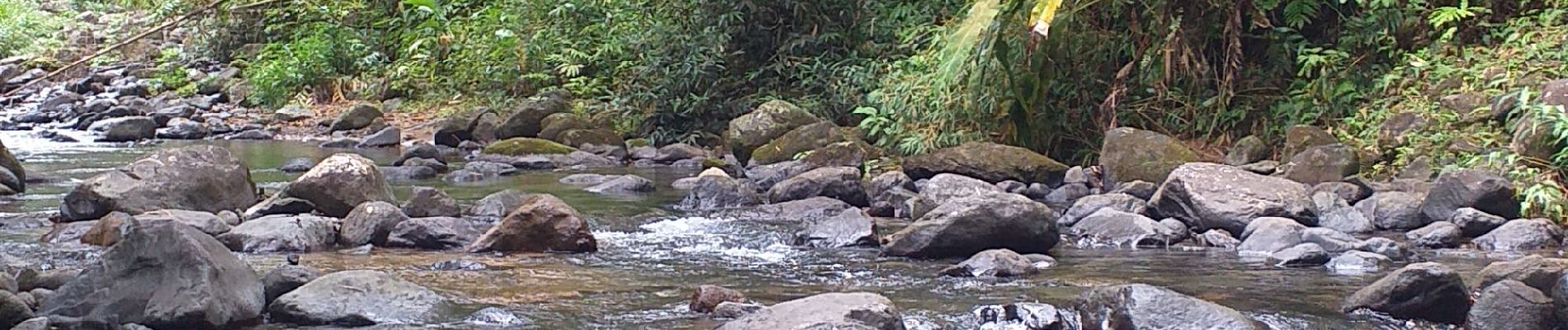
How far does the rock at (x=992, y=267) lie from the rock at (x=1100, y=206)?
70.8 inches

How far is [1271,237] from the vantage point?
Answer: 6.66 meters

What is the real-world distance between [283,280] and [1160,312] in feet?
8.98

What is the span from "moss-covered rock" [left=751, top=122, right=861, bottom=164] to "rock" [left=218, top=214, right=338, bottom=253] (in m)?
4.64

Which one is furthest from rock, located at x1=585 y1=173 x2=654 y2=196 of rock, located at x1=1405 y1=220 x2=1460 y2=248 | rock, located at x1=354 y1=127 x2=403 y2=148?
rock, located at x1=354 y1=127 x2=403 y2=148

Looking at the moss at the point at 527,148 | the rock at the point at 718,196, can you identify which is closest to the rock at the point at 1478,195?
the rock at the point at 718,196

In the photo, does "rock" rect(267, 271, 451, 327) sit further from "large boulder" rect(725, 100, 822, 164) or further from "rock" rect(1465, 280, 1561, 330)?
"large boulder" rect(725, 100, 822, 164)

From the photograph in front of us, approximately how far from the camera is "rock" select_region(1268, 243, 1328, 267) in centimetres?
609

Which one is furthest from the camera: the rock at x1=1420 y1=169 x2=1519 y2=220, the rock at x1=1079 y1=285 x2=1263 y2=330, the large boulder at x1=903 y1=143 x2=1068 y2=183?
the large boulder at x1=903 y1=143 x2=1068 y2=183

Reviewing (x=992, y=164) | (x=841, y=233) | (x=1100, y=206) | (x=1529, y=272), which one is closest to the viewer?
(x=1529, y=272)

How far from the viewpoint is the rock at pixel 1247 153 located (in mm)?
9281

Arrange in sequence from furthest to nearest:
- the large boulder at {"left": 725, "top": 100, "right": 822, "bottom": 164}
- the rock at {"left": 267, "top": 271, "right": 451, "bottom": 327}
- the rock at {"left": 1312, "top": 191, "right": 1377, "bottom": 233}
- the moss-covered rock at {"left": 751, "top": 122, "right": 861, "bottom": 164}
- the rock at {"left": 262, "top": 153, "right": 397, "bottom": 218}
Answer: the large boulder at {"left": 725, "top": 100, "right": 822, "bottom": 164} → the moss-covered rock at {"left": 751, "top": 122, "right": 861, "bottom": 164} → the rock at {"left": 262, "top": 153, "right": 397, "bottom": 218} → the rock at {"left": 1312, "top": 191, "right": 1377, "bottom": 233} → the rock at {"left": 267, "top": 271, "right": 451, "bottom": 327}

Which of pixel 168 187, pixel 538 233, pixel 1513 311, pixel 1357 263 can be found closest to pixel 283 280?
pixel 538 233

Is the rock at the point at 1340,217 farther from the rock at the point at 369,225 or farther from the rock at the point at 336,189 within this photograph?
the rock at the point at 336,189

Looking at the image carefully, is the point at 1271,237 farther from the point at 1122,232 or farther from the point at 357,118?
the point at 357,118
